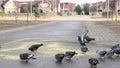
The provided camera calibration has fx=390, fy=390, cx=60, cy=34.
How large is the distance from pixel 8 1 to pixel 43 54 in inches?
5436

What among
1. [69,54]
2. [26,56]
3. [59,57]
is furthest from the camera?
[69,54]

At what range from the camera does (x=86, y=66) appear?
12.2m

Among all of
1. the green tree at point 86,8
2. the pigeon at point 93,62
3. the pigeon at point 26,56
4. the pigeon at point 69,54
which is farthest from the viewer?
the green tree at point 86,8

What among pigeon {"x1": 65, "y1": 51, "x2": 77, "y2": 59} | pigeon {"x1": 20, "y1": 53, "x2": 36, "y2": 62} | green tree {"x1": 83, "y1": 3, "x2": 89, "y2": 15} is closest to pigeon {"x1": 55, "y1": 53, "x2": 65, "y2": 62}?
pigeon {"x1": 65, "y1": 51, "x2": 77, "y2": 59}

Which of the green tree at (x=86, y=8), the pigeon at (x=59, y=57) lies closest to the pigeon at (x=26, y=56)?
the pigeon at (x=59, y=57)

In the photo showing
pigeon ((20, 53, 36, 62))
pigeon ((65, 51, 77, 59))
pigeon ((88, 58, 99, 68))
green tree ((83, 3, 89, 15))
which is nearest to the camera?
pigeon ((88, 58, 99, 68))

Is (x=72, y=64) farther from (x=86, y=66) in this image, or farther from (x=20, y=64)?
(x=20, y=64)

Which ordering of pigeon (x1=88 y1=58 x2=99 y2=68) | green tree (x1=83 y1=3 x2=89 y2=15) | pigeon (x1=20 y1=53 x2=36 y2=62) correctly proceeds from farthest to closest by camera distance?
green tree (x1=83 y1=3 x2=89 y2=15) < pigeon (x1=20 y1=53 x2=36 y2=62) < pigeon (x1=88 y1=58 x2=99 y2=68)

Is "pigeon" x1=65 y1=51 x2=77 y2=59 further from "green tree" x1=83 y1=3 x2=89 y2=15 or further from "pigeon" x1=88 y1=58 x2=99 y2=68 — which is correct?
"green tree" x1=83 y1=3 x2=89 y2=15

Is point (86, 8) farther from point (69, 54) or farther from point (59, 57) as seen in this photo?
point (59, 57)

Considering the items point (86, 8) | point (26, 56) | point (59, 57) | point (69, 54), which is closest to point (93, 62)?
point (59, 57)

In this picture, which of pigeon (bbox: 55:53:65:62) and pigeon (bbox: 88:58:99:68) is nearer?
pigeon (bbox: 88:58:99:68)

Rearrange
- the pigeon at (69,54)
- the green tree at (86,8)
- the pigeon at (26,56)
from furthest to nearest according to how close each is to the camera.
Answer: the green tree at (86,8)
the pigeon at (69,54)
the pigeon at (26,56)

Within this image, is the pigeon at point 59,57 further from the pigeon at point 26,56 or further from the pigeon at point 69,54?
the pigeon at point 26,56
